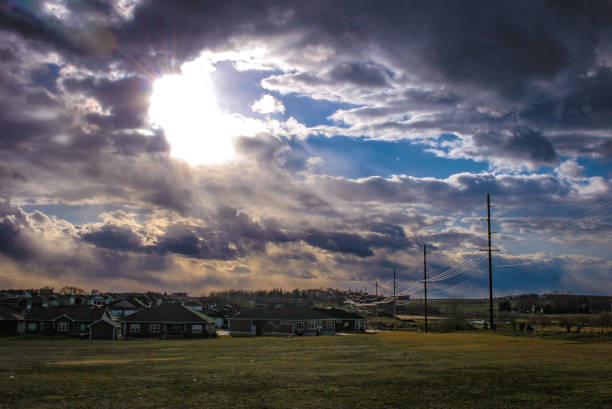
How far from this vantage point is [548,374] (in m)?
24.2

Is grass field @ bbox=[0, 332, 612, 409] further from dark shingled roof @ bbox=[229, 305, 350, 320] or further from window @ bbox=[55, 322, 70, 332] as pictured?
window @ bbox=[55, 322, 70, 332]

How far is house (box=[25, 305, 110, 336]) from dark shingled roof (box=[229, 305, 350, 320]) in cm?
2898

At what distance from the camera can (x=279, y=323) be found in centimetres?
10075

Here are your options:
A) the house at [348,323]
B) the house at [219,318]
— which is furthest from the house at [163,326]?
the house at [219,318]

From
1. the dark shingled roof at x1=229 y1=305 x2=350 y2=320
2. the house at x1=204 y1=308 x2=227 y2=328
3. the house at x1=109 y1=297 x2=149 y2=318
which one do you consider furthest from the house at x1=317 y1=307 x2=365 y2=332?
the house at x1=109 y1=297 x2=149 y2=318

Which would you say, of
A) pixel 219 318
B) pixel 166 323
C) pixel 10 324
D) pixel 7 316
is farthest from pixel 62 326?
pixel 219 318

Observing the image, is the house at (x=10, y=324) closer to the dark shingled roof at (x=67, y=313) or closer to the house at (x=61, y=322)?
the dark shingled roof at (x=67, y=313)

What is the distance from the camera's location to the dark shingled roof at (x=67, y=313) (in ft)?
330

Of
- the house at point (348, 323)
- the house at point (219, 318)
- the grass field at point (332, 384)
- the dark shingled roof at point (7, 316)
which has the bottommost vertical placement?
the house at point (219, 318)

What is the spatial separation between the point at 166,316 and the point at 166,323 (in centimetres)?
174

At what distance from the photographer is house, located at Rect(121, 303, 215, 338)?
92688 millimetres

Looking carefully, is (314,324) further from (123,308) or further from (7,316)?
(7,316)

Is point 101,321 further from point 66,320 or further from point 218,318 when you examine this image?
point 218,318

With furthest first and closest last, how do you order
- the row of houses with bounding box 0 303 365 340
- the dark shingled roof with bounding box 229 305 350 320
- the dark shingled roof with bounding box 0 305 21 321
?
1. the dark shingled roof with bounding box 0 305 21 321
2. the dark shingled roof with bounding box 229 305 350 320
3. the row of houses with bounding box 0 303 365 340
